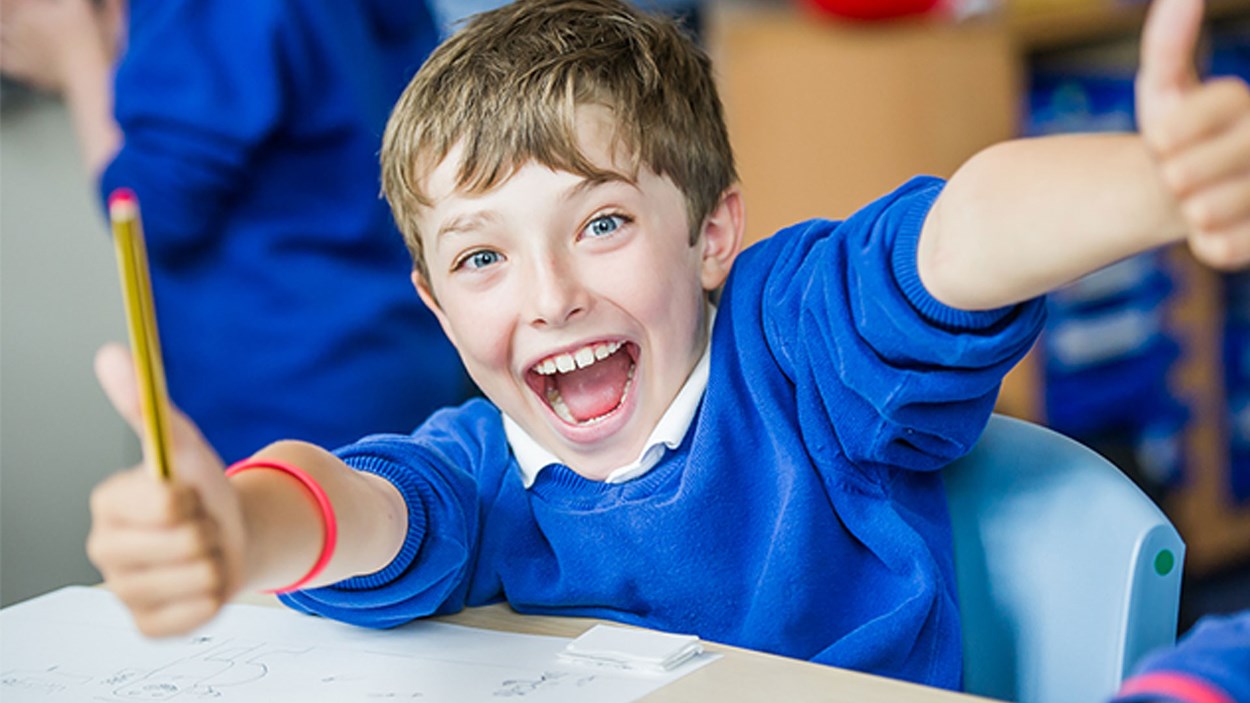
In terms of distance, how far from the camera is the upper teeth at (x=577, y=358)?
3.28ft

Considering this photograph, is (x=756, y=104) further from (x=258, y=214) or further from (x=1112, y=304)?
(x=258, y=214)

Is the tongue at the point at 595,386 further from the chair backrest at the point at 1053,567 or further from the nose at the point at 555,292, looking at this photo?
the chair backrest at the point at 1053,567

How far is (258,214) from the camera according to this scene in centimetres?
187

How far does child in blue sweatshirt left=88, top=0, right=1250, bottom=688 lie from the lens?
89 cm

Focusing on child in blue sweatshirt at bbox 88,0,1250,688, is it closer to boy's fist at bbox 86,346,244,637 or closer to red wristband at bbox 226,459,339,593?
red wristband at bbox 226,459,339,593

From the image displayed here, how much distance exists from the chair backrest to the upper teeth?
24cm

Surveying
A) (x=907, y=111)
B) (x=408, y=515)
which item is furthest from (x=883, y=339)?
(x=907, y=111)

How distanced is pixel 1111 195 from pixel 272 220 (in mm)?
1344

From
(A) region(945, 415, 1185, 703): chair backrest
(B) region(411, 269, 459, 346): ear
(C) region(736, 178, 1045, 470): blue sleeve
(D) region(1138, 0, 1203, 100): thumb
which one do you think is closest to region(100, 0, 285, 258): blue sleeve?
(B) region(411, 269, 459, 346): ear

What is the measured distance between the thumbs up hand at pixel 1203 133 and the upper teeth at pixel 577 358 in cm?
45

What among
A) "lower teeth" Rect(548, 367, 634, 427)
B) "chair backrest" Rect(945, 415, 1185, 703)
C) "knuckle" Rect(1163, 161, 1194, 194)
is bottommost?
"chair backrest" Rect(945, 415, 1185, 703)

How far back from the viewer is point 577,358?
100cm

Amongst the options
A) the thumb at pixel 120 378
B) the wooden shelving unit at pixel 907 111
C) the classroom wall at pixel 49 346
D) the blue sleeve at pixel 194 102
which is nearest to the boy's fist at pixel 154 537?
the thumb at pixel 120 378

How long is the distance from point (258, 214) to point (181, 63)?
20cm
